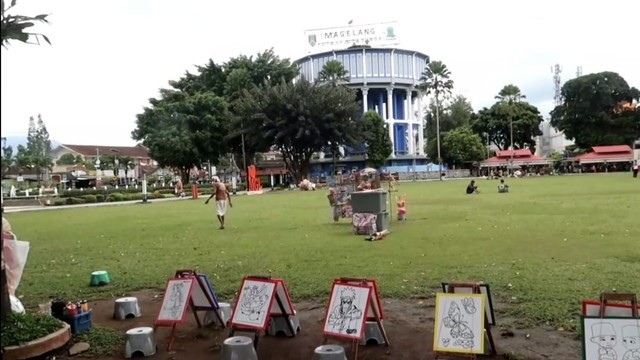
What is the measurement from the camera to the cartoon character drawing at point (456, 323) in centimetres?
480

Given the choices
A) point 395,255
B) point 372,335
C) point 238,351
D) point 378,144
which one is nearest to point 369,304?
point 372,335

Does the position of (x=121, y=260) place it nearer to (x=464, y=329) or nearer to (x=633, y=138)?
(x=464, y=329)

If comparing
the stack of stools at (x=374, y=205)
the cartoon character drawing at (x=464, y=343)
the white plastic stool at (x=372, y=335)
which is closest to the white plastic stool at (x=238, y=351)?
the white plastic stool at (x=372, y=335)

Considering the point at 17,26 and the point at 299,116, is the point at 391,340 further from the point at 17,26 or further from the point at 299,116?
the point at 299,116

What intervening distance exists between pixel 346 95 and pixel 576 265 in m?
48.1

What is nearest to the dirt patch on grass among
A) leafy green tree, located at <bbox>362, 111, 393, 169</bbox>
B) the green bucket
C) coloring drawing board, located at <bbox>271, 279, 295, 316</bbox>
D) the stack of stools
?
coloring drawing board, located at <bbox>271, 279, 295, 316</bbox>

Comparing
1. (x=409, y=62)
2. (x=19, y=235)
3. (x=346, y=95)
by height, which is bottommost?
(x=19, y=235)

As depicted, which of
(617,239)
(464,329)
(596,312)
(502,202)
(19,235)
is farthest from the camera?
(502,202)

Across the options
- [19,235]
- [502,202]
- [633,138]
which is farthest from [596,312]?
[633,138]

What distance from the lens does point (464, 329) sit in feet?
15.8

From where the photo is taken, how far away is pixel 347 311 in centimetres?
542

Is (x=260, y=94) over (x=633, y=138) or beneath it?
over

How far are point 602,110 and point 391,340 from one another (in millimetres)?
84466

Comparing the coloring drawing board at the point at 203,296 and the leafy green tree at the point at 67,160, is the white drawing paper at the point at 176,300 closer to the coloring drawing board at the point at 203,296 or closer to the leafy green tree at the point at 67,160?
the coloring drawing board at the point at 203,296
